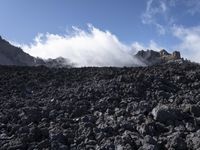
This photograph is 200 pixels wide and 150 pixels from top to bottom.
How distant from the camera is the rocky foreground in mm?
10180

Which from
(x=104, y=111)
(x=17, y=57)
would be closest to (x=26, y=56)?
(x=17, y=57)

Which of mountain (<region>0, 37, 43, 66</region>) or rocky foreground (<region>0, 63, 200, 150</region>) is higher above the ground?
mountain (<region>0, 37, 43, 66</region>)

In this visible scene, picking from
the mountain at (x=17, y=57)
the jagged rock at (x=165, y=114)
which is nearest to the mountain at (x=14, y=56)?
the mountain at (x=17, y=57)

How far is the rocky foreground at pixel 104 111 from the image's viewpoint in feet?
33.4

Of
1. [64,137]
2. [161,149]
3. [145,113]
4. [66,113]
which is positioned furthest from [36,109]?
[161,149]

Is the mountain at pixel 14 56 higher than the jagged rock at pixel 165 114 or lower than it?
higher

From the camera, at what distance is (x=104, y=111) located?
12602 mm

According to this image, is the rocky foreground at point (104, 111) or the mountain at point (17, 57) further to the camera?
the mountain at point (17, 57)

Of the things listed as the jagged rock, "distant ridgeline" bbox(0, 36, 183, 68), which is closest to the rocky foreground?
the jagged rock

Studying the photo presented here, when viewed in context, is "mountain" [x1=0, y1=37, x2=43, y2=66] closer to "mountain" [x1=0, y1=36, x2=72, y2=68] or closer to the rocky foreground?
"mountain" [x1=0, y1=36, x2=72, y2=68]

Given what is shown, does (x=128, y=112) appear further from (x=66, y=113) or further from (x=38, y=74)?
(x=38, y=74)

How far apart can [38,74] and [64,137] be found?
9.06 meters

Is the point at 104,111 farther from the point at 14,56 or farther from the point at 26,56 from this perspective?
the point at 26,56

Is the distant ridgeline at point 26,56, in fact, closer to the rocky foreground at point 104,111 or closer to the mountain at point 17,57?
the mountain at point 17,57
